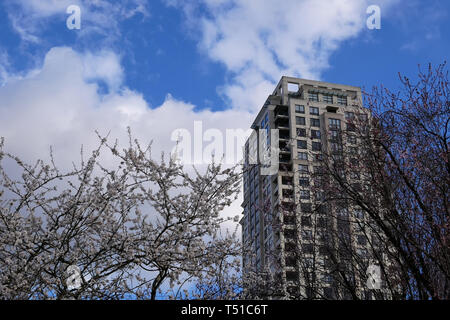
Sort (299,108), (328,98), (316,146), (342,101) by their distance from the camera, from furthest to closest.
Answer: (342,101), (328,98), (299,108), (316,146)

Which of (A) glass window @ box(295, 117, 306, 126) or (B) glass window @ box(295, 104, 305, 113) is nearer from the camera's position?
(A) glass window @ box(295, 117, 306, 126)

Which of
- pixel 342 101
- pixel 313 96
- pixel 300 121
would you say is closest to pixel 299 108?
pixel 300 121

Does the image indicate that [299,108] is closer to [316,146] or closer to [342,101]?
[342,101]

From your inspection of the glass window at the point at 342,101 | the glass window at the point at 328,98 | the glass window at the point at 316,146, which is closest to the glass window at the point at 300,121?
the glass window at the point at 328,98

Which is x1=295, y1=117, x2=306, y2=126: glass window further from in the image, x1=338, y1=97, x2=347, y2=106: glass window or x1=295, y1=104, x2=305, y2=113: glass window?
x1=338, y1=97, x2=347, y2=106: glass window

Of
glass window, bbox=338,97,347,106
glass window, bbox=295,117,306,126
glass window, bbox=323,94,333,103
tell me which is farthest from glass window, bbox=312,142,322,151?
glass window, bbox=338,97,347,106

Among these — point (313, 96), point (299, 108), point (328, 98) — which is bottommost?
point (299, 108)

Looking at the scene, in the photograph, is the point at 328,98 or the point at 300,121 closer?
the point at 300,121

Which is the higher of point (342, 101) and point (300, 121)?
point (342, 101)

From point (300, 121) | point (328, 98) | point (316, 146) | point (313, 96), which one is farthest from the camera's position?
point (313, 96)

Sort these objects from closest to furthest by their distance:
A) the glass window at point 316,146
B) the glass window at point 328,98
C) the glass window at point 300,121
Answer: the glass window at point 316,146 < the glass window at point 300,121 < the glass window at point 328,98

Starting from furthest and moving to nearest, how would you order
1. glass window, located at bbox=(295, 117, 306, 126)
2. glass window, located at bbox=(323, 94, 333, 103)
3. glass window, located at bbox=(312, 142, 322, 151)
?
1. glass window, located at bbox=(323, 94, 333, 103)
2. glass window, located at bbox=(295, 117, 306, 126)
3. glass window, located at bbox=(312, 142, 322, 151)

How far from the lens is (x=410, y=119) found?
8344mm

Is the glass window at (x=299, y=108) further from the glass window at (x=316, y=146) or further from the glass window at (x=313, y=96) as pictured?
the glass window at (x=316, y=146)
